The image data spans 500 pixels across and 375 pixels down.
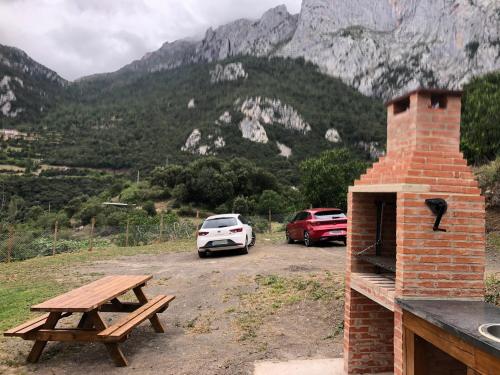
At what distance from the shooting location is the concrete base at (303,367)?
4902 millimetres

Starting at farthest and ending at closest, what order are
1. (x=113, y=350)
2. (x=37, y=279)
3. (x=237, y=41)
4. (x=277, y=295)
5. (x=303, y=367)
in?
1. (x=237, y=41)
2. (x=37, y=279)
3. (x=277, y=295)
4. (x=113, y=350)
5. (x=303, y=367)

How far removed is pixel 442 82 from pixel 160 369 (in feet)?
302

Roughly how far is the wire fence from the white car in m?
6.31

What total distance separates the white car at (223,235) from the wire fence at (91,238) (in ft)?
20.7

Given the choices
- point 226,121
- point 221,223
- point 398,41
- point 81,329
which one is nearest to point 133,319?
point 81,329

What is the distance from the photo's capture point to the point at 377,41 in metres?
106

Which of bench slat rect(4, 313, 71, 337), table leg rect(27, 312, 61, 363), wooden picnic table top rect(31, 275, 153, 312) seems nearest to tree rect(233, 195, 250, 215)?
wooden picnic table top rect(31, 275, 153, 312)

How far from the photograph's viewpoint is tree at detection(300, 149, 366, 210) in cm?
2798

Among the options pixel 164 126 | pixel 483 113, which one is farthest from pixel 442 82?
pixel 483 113

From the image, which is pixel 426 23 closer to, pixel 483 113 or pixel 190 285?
pixel 483 113

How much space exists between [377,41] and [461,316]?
11302cm

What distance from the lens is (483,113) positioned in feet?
66.9

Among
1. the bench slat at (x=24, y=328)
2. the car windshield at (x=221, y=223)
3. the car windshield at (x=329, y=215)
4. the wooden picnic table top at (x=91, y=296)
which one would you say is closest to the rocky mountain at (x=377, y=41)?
the car windshield at (x=329, y=215)

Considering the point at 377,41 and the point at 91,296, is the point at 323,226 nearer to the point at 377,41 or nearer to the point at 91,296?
the point at 91,296
